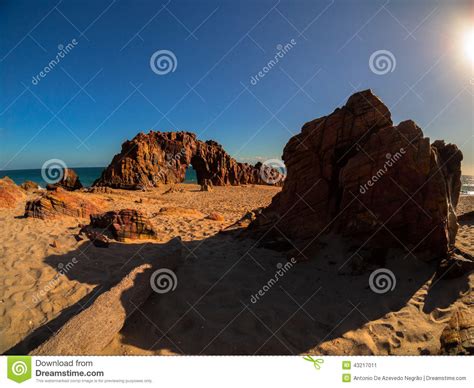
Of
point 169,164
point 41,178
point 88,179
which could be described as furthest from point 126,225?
point 41,178

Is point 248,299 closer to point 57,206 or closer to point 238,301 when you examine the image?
point 238,301

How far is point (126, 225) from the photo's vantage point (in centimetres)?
763

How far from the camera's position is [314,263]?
239 inches

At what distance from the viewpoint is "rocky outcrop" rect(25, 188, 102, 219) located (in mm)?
9133

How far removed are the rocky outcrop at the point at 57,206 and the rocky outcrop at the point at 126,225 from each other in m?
2.38

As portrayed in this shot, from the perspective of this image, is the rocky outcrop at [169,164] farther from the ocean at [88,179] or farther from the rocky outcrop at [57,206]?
the rocky outcrop at [57,206]

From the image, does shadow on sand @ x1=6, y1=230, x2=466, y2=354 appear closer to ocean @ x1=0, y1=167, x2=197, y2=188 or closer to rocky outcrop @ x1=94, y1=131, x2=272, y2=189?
rocky outcrop @ x1=94, y1=131, x2=272, y2=189

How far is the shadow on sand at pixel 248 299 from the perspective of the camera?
387 centimetres

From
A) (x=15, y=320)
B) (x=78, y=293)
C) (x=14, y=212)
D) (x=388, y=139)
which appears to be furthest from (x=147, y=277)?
(x=14, y=212)

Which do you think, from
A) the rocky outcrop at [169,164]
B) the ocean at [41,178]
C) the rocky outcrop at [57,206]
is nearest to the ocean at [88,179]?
the ocean at [41,178]

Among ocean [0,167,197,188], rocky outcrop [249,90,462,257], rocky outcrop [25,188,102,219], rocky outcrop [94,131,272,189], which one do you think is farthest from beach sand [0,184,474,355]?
ocean [0,167,197,188]

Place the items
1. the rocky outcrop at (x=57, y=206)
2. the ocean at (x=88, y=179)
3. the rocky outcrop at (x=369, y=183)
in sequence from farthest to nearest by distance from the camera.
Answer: the ocean at (x=88, y=179)
the rocky outcrop at (x=57, y=206)
the rocky outcrop at (x=369, y=183)

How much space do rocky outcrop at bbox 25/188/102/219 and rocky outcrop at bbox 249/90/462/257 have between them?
6911 millimetres
